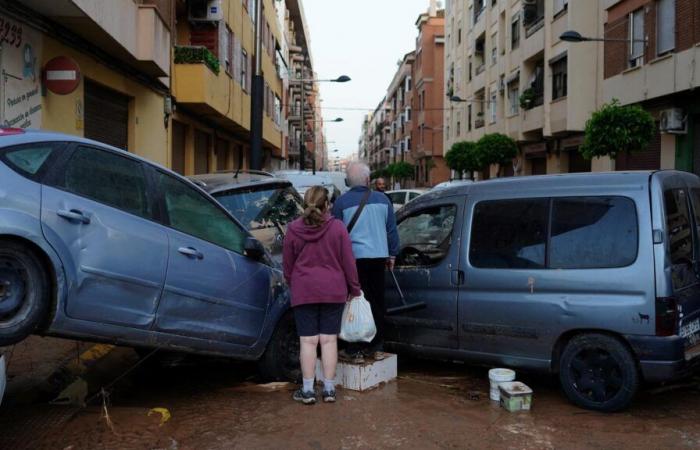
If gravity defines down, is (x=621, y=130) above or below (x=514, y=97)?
below

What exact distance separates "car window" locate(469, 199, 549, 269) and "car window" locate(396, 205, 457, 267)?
29 cm

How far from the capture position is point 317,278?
474 centimetres

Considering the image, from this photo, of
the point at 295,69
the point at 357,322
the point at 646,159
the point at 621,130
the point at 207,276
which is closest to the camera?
the point at 207,276

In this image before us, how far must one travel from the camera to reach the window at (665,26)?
17.7m

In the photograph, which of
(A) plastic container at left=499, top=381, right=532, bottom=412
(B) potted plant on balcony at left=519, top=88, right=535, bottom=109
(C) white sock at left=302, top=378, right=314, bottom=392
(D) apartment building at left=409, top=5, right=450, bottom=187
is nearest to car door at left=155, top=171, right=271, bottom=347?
(C) white sock at left=302, top=378, right=314, bottom=392

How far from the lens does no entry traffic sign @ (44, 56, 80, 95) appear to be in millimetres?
9094

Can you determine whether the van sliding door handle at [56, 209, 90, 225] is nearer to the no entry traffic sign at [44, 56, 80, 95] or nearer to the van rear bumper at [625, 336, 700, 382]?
the van rear bumper at [625, 336, 700, 382]

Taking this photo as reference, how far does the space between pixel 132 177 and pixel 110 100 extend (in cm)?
901

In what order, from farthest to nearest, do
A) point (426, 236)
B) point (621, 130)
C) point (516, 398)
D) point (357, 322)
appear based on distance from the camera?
point (621, 130), point (426, 236), point (357, 322), point (516, 398)

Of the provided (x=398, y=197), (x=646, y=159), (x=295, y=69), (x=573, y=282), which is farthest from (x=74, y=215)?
(x=295, y=69)

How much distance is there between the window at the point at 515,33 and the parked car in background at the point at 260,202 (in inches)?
1044

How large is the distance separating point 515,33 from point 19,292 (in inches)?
1247

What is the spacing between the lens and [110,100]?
12.5m

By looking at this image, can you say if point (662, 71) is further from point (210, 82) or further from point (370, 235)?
point (370, 235)
